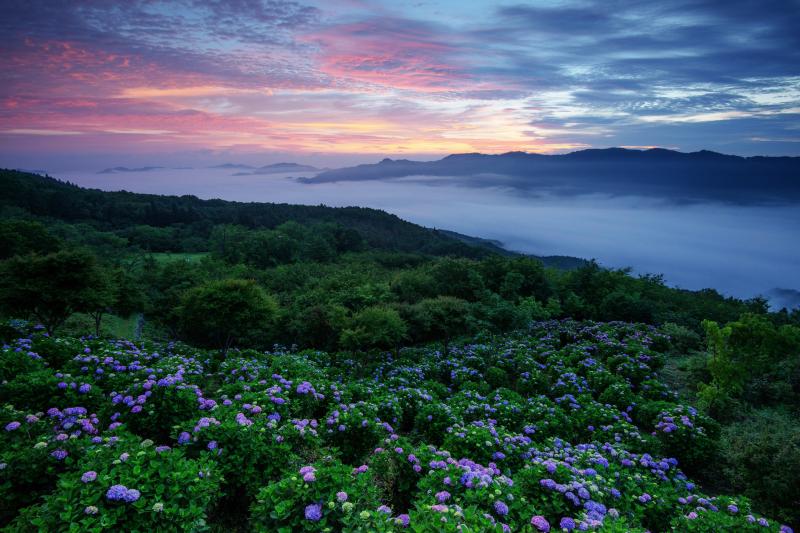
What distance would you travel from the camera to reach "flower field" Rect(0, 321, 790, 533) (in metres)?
4.11

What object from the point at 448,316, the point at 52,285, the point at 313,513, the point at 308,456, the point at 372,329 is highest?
the point at 52,285

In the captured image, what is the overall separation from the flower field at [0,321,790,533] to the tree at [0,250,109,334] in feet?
15.9

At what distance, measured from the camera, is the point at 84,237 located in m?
48.8

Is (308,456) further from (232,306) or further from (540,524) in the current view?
(232,306)

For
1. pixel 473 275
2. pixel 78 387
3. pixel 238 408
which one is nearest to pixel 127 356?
pixel 78 387

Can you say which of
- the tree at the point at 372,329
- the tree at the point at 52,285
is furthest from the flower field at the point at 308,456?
the tree at the point at 372,329

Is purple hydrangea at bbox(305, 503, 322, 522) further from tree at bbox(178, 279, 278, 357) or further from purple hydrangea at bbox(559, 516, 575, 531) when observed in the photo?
tree at bbox(178, 279, 278, 357)

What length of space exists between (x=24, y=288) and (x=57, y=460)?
1247 cm

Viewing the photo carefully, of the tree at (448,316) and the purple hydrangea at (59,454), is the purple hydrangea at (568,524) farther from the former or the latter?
the tree at (448,316)

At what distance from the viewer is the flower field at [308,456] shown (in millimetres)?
4109

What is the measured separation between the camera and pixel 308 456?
6.45m

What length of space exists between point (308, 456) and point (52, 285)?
13.6 metres

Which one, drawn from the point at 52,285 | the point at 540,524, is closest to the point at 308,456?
the point at 540,524

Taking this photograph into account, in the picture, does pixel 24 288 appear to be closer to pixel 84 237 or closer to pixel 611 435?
pixel 611 435
